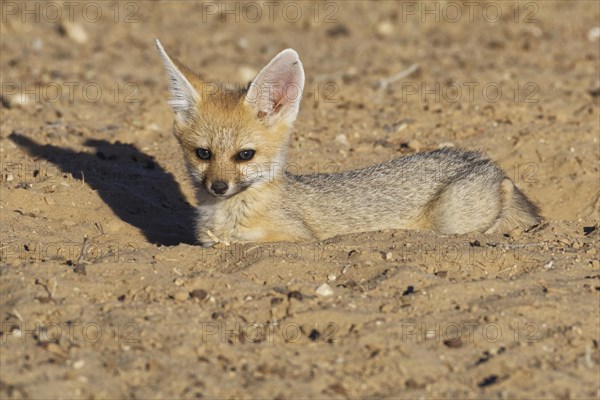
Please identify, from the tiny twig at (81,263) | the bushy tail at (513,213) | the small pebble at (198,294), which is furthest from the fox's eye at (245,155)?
the bushy tail at (513,213)

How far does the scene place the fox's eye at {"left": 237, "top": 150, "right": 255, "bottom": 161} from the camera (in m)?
6.40

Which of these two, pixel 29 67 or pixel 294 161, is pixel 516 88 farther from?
pixel 29 67

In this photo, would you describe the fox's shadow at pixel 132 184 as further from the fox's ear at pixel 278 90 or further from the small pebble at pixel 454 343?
the small pebble at pixel 454 343

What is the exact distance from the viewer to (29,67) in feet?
40.0

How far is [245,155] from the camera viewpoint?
642 centimetres

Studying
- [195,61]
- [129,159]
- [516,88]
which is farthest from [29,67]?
[516,88]

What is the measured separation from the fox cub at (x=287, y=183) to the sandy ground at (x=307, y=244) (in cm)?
55

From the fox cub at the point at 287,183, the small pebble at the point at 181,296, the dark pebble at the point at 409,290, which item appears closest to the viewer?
the small pebble at the point at 181,296

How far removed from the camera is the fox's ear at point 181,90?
6.51m

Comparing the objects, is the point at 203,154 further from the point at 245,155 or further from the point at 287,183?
the point at 287,183

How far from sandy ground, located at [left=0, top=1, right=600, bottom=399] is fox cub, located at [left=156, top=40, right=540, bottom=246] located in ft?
1.81

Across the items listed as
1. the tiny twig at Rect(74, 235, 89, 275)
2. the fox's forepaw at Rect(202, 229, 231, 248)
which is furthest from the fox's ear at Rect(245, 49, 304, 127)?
the tiny twig at Rect(74, 235, 89, 275)

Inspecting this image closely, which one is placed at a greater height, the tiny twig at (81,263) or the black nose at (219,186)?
the black nose at (219,186)

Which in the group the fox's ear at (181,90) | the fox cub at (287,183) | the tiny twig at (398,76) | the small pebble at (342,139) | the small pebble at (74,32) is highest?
the fox's ear at (181,90)
